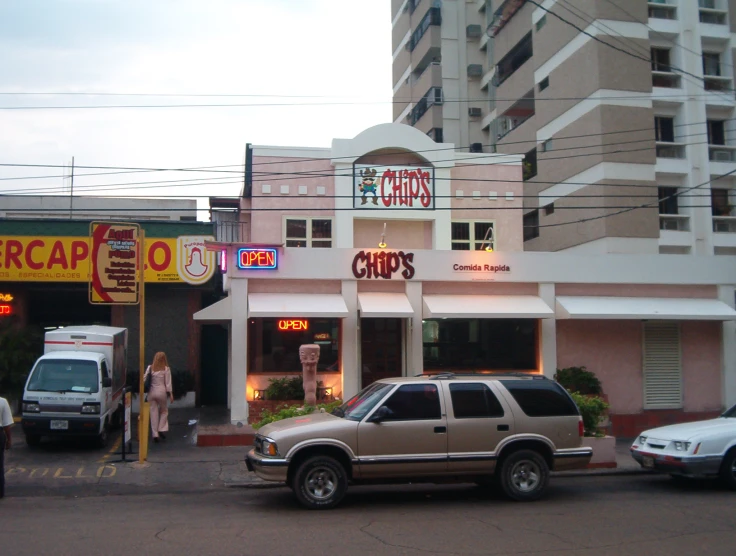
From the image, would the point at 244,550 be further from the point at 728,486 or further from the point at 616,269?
the point at 616,269

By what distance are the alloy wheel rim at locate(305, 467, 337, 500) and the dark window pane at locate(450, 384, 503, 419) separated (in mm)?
2024

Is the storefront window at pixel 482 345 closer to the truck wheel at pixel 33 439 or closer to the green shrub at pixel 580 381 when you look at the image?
the green shrub at pixel 580 381

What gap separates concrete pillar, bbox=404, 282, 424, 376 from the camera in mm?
18562

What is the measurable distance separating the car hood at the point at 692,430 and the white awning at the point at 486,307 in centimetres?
608

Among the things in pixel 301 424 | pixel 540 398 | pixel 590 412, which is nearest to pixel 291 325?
pixel 590 412

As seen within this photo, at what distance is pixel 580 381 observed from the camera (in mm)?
18516

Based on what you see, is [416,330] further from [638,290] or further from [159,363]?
[159,363]

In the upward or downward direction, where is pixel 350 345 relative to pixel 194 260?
downward

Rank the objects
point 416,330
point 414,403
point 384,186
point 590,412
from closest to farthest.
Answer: point 414,403 → point 590,412 → point 416,330 → point 384,186

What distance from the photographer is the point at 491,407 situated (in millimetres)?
10836

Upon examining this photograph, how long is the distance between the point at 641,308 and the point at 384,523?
11.9m

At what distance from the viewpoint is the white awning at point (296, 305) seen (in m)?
17.2

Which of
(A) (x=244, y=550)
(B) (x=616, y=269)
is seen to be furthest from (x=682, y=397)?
(A) (x=244, y=550)

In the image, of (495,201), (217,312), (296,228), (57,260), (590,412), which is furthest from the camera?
(495,201)
